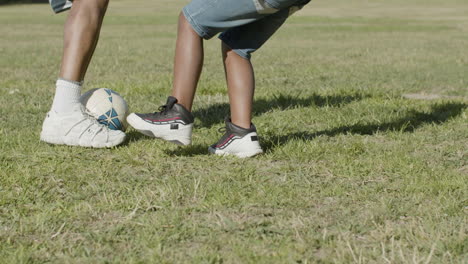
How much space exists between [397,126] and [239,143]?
1.72 metres

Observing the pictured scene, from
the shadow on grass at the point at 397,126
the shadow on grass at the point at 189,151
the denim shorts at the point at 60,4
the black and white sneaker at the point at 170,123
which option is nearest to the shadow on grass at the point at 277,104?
the shadow on grass at the point at 397,126

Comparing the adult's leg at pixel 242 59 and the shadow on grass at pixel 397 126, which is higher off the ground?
the adult's leg at pixel 242 59

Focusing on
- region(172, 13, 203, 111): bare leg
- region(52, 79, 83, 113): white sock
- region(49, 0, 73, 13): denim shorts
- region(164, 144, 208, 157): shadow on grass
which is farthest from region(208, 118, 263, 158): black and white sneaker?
region(49, 0, 73, 13): denim shorts

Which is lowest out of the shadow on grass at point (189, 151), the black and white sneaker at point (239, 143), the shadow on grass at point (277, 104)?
the shadow on grass at point (277, 104)

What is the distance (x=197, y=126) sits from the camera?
5496 millimetres

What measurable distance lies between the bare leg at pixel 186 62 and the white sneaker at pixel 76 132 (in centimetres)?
64

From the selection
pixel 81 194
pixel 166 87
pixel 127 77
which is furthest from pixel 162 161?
pixel 127 77

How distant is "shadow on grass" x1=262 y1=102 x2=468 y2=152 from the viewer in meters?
4.90

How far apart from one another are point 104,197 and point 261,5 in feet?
4.82

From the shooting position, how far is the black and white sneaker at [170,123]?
4184 mm

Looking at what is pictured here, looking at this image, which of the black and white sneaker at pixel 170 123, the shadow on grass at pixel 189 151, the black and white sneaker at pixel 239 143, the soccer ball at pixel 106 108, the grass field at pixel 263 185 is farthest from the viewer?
the soccer ball at pixel 106 108

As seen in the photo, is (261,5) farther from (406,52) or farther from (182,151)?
(406,52)

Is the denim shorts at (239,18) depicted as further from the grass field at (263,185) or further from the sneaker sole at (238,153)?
the grass field at (263,185)

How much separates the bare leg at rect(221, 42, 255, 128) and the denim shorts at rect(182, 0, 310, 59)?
55 millimetres
